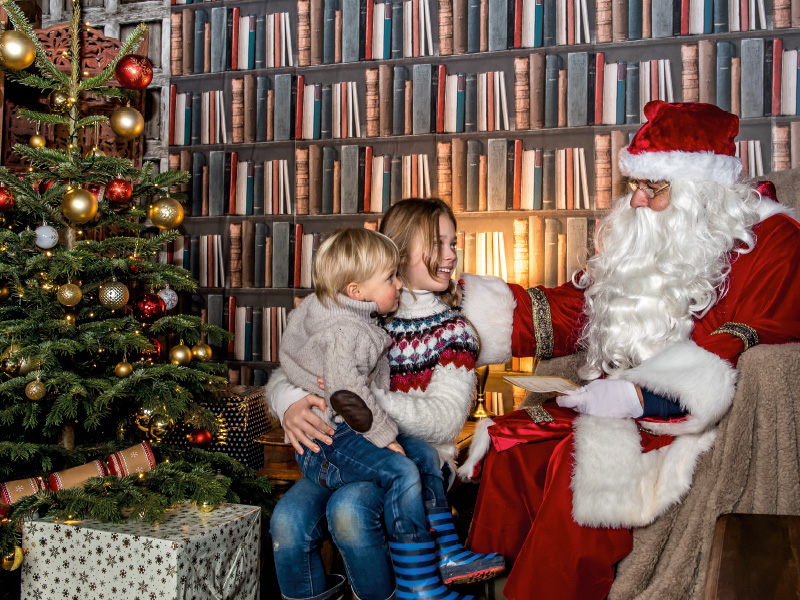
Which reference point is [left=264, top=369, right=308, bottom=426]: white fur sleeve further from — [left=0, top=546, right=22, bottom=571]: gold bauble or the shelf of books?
the shelf of books

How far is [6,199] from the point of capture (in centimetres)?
241

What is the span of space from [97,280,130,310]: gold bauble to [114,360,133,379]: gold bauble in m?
0.21

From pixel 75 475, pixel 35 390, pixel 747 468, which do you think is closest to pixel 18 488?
pixel 75 475

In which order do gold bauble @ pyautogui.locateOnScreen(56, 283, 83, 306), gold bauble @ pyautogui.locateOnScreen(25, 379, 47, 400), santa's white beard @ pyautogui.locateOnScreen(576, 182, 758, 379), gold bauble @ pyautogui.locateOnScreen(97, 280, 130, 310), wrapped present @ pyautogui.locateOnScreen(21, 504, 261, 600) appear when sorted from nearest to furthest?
wrapped present @ pyautogui.locateOnScreen(21, 504, 261, 600)
santa's white beard @ pyautogui.locateOnScreen(576, 182, 758, 379)
gold bauble @ pyautogui.locateOnScreen(25, 379, 47, 400)
gold bauble @ pyautogui.locateOnScreen(56, 283, 83, 306)
gold bauble @ pyautogui.locateOnScreen(97, 280, 130, 310)

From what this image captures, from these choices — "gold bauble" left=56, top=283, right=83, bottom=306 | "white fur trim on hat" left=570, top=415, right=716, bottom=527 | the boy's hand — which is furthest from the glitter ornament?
"white fur trim on hat" left=570, top=415, right=716, bottom=527

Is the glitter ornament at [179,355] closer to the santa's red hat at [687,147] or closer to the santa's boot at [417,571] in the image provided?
the santa's boot at [417,571]

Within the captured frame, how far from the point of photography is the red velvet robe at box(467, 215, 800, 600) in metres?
1.68

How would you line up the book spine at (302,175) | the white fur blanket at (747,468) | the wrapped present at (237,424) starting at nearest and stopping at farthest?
the white fur blanket at (747,468) < the wrapped present at (237,424) < the book spine at (302,175)

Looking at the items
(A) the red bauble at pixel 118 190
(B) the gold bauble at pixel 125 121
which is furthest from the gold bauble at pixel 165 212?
(B) the gold bauble at pixel 125 121

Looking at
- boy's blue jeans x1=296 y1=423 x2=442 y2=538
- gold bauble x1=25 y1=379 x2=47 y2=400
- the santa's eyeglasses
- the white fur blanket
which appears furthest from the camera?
gold bauble x1=25 y1=379 x2=47 y2=400

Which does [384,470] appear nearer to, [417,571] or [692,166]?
[417,571]

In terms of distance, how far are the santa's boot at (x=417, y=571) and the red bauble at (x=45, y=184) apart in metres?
1.85

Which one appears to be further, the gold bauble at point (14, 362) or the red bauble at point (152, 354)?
the red bauble at point (152, 354)

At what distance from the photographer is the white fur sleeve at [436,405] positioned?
6.27 feet
